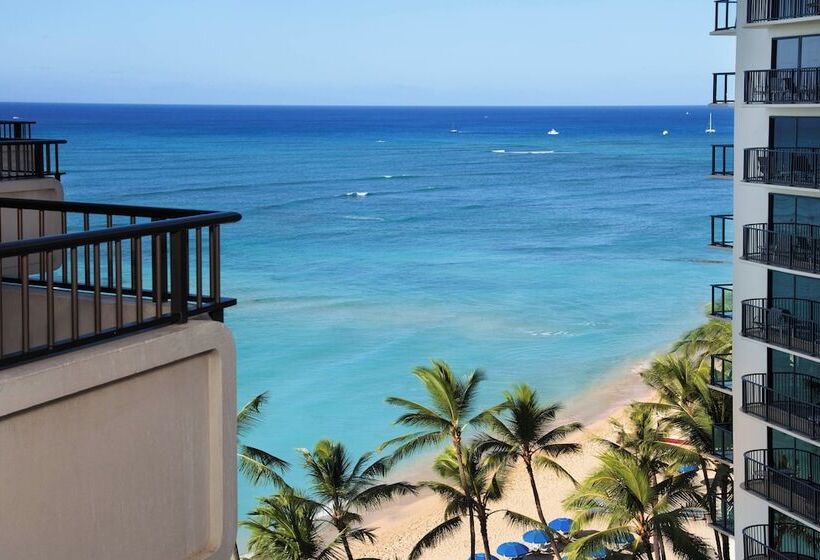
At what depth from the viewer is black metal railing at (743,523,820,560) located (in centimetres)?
2188

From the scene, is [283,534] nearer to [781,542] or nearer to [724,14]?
[781,542]

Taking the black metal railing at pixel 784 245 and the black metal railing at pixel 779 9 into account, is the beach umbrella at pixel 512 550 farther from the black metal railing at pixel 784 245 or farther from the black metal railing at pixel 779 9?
the black metal railing at pixel 779 9

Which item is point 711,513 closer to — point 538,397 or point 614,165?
point 538,397

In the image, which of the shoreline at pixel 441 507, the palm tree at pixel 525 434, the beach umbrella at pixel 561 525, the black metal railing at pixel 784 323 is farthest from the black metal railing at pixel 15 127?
the shoreline at pixel 441 507

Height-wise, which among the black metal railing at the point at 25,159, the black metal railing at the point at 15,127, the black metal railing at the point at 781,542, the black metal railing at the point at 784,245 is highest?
the black metal railing at the point at 15,127

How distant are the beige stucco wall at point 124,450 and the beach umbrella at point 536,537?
1046 inches

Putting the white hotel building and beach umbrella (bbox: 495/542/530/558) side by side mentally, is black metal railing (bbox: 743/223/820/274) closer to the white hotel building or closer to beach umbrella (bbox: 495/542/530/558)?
the white hotel building

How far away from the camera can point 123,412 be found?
4.85 metres

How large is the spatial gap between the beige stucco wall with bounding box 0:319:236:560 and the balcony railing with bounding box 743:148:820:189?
1742cm

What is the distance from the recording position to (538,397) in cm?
4994

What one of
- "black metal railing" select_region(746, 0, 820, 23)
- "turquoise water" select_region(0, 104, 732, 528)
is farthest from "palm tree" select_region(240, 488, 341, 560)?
"turquoise water" select_region(0, 104, 732, 528)

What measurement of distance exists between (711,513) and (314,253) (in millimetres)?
57778

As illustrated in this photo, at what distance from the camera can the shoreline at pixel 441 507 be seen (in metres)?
34.5

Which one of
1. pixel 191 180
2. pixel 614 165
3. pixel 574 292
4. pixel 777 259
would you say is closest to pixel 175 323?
pixel 777 259
